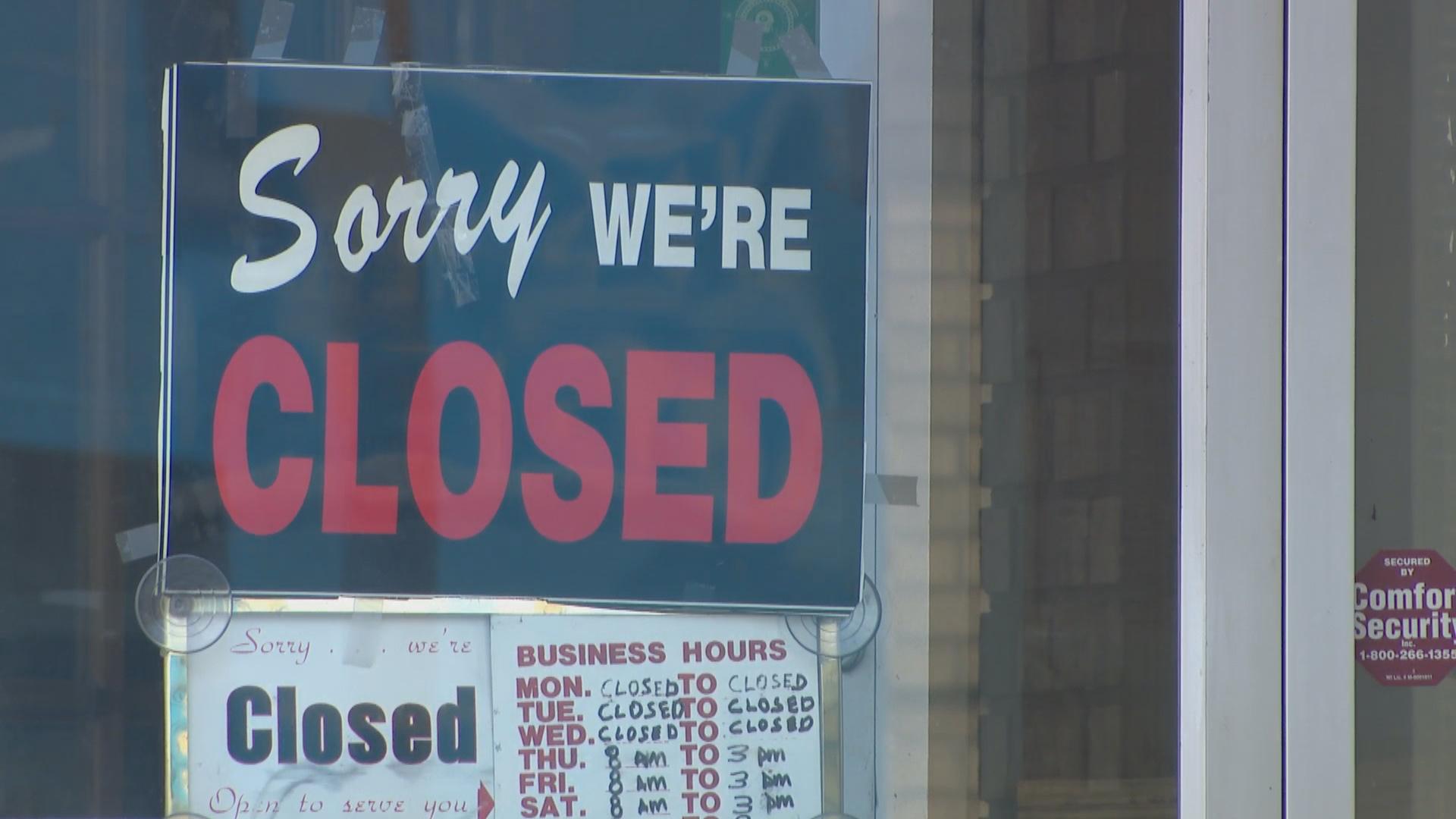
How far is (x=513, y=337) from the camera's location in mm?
2197

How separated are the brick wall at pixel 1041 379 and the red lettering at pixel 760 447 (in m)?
0.20

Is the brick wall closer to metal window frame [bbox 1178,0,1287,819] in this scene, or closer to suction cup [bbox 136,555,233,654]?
metal window frame [bbox 1178,0,1287,819]

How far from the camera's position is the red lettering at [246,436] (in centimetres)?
217

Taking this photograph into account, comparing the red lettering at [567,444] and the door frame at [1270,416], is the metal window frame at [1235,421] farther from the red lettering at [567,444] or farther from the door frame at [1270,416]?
the red lettering at [567,444]

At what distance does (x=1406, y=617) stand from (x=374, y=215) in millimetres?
1672

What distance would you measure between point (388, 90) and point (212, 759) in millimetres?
1064

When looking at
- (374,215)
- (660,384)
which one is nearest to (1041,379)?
(660,384)

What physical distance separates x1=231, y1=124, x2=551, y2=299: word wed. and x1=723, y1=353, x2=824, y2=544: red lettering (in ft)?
1.27

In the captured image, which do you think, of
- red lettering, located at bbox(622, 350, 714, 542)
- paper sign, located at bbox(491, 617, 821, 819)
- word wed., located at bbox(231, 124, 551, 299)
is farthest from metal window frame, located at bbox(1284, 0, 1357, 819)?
word wed., located at bbox(231, 124, 551, 299)

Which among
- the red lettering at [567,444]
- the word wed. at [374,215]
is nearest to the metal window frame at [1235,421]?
the red lettering at [567,444]

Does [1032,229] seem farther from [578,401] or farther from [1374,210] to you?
[578,401]

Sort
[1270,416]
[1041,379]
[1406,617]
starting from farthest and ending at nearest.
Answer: [1041,379] < [1406,617] < [1270,416]

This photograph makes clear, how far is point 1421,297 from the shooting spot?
2.12 m

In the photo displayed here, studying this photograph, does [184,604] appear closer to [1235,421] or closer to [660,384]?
[660,384]
